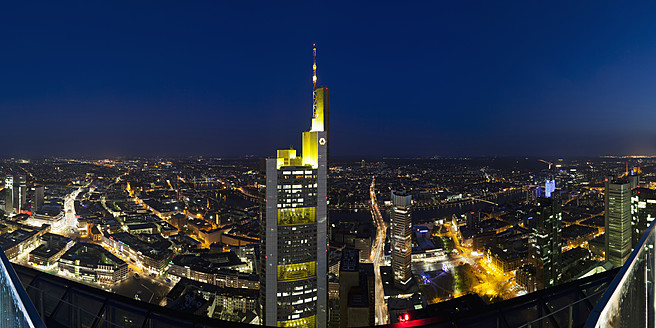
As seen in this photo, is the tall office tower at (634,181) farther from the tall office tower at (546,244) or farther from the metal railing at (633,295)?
the metal railing at (633,295)

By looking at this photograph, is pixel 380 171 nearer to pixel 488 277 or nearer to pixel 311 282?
pixel 488 277

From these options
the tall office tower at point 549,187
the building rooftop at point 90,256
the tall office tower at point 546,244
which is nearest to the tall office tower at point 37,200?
the building rooftop at point 90,256

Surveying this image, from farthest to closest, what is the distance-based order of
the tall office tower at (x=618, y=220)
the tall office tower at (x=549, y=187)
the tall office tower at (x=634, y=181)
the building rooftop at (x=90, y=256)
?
1. the tall office tower at (x=549, y=187)
2. the tall office tower at (x=634, y=181)
3. the tall office tower at (x=618, y=220)
4. the building rooftop at (x=90, y=256)

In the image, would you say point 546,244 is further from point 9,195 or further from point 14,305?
point 9,195


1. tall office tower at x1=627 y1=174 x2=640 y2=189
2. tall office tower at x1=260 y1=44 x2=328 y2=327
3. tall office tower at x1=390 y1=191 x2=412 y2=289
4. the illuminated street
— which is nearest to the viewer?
tall office tower at x1=260 y1=44 x2=328 y2=327

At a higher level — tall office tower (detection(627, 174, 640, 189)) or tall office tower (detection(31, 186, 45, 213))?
tall office tower (detection(627, 174, 640, 189))

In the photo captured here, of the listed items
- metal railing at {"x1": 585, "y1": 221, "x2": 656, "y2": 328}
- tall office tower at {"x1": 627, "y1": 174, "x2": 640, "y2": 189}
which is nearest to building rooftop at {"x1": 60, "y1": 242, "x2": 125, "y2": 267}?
metal railing at {"x1": 585, "y1": 221, "x2": 656, "y2": 328}

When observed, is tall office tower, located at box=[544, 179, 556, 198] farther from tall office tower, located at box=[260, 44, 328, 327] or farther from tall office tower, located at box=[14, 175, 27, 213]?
tall office tower, located at box=[14, 175, 27, 213]
